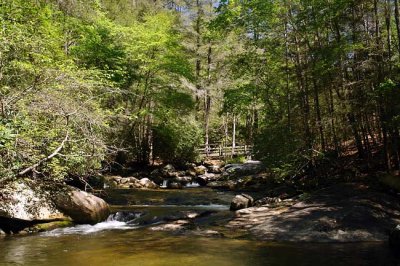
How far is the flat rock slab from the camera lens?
927cm

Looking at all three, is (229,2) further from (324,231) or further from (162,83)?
(324,231)

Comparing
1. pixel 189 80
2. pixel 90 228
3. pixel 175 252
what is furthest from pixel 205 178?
pixel 175 252

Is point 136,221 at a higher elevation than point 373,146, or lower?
lower

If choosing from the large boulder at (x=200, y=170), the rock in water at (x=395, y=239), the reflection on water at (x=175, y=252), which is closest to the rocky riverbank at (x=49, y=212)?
the reflection on water at (x=175, y=252)

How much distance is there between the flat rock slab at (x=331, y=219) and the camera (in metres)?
9.27

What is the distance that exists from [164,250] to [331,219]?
418 cm

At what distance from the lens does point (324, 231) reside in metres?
9.44

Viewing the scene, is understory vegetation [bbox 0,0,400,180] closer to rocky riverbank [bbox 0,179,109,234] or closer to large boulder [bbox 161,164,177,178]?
rocky riverbank [bbox 0,179,109,234]

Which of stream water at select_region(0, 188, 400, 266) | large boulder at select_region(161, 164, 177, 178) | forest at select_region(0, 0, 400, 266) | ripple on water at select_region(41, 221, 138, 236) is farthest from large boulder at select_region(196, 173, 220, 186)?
stream water at select_region(0, 188, 400, 266)

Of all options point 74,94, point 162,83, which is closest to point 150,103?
point 162,83

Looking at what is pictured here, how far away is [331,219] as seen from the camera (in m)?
9.82

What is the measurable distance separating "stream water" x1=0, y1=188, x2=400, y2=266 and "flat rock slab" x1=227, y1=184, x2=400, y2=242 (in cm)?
45

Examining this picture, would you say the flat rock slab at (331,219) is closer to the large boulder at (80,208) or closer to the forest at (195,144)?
the forest at (195,144)

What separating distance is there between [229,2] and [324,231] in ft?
40.9
